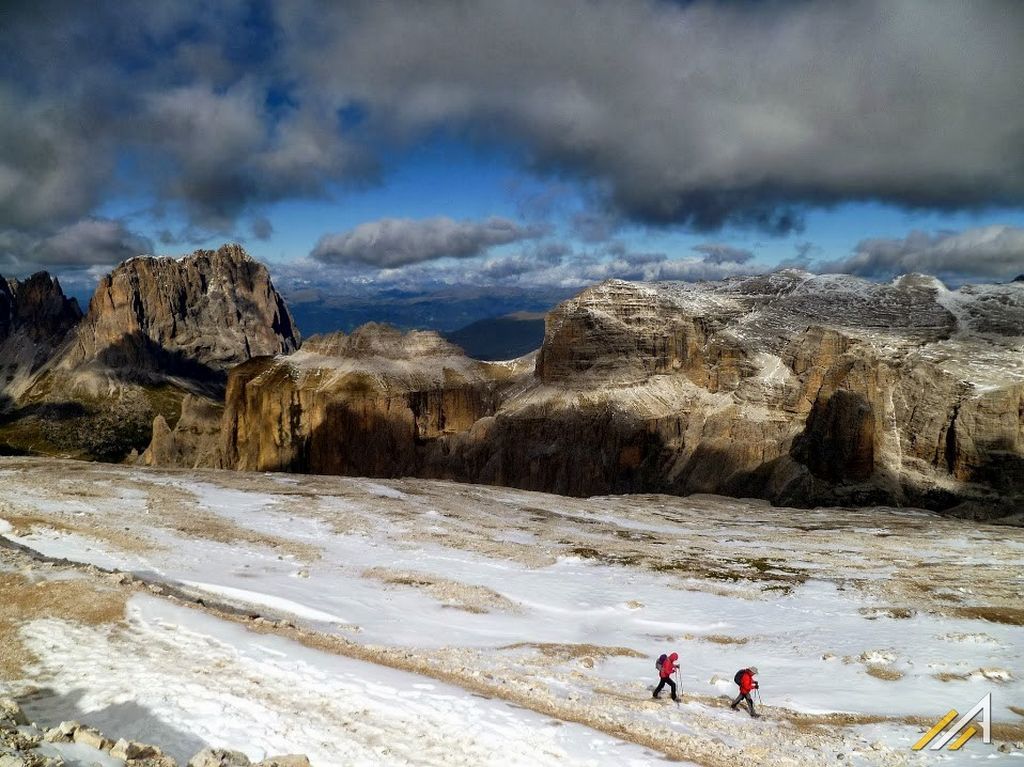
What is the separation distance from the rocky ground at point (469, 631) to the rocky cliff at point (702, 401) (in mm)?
52083

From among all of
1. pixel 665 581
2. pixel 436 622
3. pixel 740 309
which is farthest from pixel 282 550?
pixel 740 309

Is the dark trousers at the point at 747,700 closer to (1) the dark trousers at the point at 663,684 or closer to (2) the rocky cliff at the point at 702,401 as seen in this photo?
(1) the dark trousers at the point at 663,684

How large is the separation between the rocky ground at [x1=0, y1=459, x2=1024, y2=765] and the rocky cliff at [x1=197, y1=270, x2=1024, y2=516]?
52.1m

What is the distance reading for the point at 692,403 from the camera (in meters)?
130

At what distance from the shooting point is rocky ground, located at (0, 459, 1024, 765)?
58.1ft

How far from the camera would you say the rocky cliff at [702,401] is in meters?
106

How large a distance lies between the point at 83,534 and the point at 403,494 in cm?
3416

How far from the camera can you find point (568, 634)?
30625mm

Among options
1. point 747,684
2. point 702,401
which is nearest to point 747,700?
point 747,684

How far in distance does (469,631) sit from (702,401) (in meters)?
107

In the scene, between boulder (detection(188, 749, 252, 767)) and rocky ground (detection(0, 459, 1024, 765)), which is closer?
boulder (detection(188, 749, 252, 767))

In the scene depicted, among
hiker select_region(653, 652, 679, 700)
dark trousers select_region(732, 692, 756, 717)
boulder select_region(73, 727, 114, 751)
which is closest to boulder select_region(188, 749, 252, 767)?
boulder select_region(73, 727, 114, 751)

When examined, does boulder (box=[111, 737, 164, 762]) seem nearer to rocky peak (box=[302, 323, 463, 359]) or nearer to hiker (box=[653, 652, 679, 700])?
hiker (box=[653, 652, 679, 700])

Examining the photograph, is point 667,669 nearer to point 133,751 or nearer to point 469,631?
point 469,631
